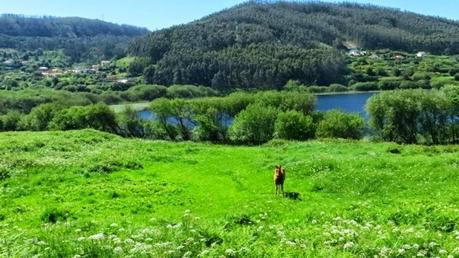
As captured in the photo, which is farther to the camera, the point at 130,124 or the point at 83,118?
the point at 130,124

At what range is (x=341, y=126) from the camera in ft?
263

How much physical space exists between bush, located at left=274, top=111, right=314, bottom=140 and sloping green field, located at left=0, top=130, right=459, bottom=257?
64.3ft

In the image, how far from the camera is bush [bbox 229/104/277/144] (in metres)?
82.4

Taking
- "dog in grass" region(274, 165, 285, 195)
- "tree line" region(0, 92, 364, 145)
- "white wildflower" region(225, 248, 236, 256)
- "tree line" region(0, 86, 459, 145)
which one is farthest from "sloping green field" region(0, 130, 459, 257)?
"tree line" region(0, 86, 459, 145)

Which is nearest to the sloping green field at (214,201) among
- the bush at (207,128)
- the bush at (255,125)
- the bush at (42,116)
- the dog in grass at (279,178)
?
the dog in grass at (279,178)

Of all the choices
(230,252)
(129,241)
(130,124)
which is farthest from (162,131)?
(230,252)

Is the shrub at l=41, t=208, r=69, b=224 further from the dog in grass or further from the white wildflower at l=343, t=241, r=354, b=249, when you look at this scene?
the white wildflower at l=343, t=241, r=354, b=249

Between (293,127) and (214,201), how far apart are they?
50.4 metres

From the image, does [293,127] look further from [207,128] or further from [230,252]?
[230,252]

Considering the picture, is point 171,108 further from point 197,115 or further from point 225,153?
point 225,153

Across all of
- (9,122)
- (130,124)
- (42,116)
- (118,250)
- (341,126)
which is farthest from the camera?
(9,122)

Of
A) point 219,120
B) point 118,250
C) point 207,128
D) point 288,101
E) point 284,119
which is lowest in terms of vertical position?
point 207,128

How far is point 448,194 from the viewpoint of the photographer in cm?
2875

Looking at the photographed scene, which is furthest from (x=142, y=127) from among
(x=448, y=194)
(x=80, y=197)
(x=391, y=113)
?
(x=448, y=194)
